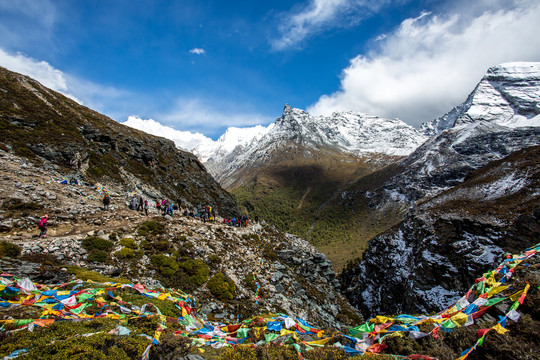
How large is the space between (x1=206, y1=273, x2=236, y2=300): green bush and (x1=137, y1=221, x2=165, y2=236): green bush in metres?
6.22

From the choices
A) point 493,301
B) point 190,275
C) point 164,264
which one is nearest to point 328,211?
point 190,275

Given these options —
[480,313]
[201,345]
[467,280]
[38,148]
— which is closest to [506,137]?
[467,280]

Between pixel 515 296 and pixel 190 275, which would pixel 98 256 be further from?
pixel 515 296

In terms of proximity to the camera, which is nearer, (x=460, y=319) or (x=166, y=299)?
(x=460, y=319)

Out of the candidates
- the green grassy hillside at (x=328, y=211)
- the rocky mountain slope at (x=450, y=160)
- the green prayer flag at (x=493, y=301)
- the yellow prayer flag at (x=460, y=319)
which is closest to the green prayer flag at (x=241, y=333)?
the yellow prayer flag at (x=460, y=319)

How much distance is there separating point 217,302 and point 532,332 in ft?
50.3

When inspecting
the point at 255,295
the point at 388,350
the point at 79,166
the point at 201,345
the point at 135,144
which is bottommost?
the point at 255,295

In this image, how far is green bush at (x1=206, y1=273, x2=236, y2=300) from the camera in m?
16.9

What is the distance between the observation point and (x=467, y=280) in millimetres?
27031

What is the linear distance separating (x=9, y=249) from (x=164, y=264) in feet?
26.1

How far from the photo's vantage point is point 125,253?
15.9 meters

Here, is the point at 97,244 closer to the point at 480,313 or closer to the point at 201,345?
the point at 201,345

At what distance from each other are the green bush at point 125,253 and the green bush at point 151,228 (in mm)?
2426

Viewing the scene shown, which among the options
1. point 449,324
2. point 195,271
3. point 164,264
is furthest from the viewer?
point 195,271
